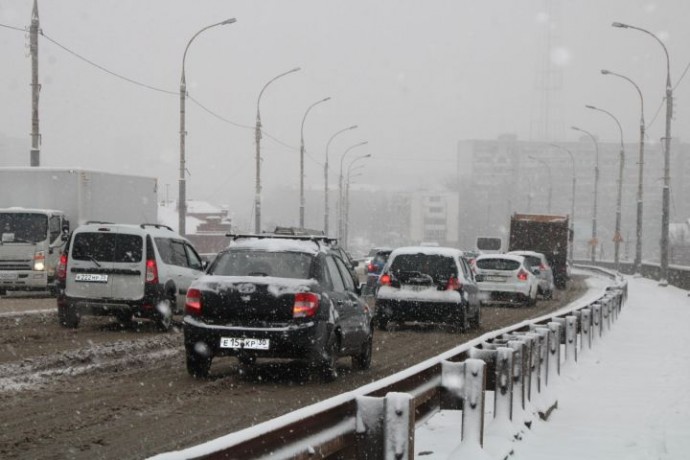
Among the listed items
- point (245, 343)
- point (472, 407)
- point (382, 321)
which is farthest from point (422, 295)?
point (472, 407)

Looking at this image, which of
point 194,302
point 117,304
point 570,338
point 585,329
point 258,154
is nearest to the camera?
point 194,302

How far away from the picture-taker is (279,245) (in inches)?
465

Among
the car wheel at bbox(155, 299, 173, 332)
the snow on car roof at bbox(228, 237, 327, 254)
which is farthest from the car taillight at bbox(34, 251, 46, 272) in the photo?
the snow on car roof at bbox(228, 237, 327, 254)

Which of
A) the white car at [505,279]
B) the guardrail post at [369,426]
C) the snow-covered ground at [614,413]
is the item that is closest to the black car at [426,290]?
the snow-covered ground at [614,413]

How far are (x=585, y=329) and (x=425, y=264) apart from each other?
13.7 ft

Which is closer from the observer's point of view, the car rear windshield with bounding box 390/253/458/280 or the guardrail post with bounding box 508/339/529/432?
the guardrail post with bounding box 508/339/529/432

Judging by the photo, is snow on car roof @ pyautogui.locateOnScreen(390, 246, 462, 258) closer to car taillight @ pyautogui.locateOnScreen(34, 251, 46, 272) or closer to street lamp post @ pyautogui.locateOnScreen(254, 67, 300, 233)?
car taillight @ pyautogui.locateOnScreen(34, 251, 46, 272)

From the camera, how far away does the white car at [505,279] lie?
28.7m

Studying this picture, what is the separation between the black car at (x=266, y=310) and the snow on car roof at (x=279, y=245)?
1 cm

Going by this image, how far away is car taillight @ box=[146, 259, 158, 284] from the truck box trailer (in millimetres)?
26085

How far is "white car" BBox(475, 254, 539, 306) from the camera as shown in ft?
94.1

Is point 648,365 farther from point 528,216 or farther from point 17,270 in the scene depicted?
point 528,216

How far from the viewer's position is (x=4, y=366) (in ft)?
39.7

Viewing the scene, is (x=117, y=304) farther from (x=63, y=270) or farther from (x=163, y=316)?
(x=63, y=270)
